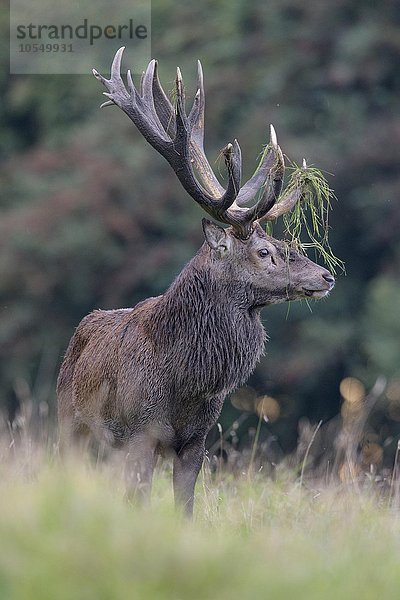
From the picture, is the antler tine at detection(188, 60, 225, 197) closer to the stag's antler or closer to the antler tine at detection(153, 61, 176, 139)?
the stag's antler

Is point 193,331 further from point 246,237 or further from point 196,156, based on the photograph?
point 196,156

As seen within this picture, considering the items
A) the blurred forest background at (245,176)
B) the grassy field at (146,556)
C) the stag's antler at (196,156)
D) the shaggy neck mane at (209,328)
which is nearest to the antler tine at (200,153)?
the stag's antler at (196,156)

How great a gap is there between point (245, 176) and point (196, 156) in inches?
434

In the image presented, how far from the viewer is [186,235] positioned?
747 inches

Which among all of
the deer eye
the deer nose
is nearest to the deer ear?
the deer eye

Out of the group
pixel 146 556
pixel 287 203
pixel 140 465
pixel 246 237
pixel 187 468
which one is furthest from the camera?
pixel 287 203

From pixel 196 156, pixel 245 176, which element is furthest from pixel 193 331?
pixel 245 176

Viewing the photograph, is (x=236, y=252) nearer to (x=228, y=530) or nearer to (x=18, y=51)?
(x=228, y=530)

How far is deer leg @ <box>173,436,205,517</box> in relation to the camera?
634 centimetres

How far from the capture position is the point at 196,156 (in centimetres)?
705

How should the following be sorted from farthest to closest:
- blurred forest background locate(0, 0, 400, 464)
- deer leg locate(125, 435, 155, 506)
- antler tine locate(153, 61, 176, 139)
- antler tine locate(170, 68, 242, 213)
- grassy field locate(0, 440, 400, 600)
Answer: blurred forest background locate(0, 0, 400, 464)
antler tine locate(153, 61, 176, 139)
antler tine locate(170, 68, 242, 213)
deer leg locate(125, 435, 155, 506)
grassy field locate(0, 440, 400, 600)

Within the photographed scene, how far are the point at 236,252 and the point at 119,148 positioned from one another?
45.9 ft

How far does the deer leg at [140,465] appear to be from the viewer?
590cm

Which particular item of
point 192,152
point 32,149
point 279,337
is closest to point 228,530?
point 192,152
